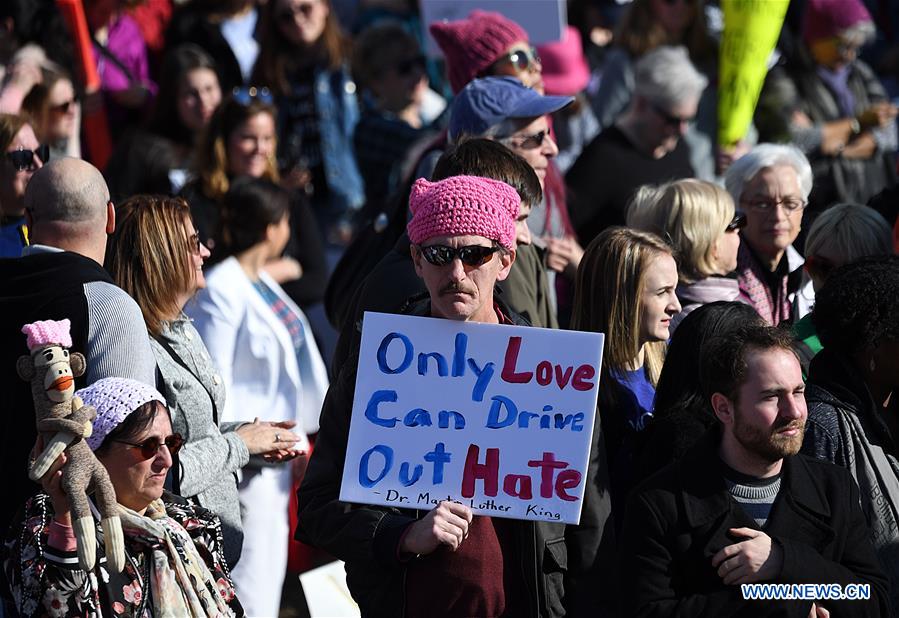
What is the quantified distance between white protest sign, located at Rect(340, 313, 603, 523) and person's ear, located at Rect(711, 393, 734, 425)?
0.39m

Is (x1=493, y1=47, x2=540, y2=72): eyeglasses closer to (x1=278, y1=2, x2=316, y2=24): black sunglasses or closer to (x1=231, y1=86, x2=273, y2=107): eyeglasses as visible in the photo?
(x1=231, y1=86, x2=273, y2=107): eyeglasses

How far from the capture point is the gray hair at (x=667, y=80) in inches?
283

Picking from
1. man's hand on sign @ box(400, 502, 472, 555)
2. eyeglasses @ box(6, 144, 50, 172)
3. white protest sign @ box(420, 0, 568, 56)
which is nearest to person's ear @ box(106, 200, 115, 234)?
eyeglasses @ box(6, 144, 50, 172)

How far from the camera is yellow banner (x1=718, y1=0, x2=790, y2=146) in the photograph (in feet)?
23.9

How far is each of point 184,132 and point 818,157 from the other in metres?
3.46

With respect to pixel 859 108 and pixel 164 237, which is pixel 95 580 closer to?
pixel 164 237

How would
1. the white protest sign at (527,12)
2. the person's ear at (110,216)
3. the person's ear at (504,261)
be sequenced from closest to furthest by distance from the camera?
the person's ear at (504,261) < the person's ear at (110,216) < the white protest sign at (527,12)

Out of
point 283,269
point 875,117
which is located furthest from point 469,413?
point 875,117

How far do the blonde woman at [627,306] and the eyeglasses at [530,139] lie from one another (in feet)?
2.24

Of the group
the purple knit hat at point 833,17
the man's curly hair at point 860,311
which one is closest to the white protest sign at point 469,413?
the man's curly hair at point 860,311

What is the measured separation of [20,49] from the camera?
322 inches

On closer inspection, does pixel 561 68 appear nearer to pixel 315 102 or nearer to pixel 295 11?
pixel 315 102

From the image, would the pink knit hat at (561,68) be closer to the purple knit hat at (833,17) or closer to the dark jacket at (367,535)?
the purple knit hat at (833,17)

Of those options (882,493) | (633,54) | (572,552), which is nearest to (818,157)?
(633,54)
